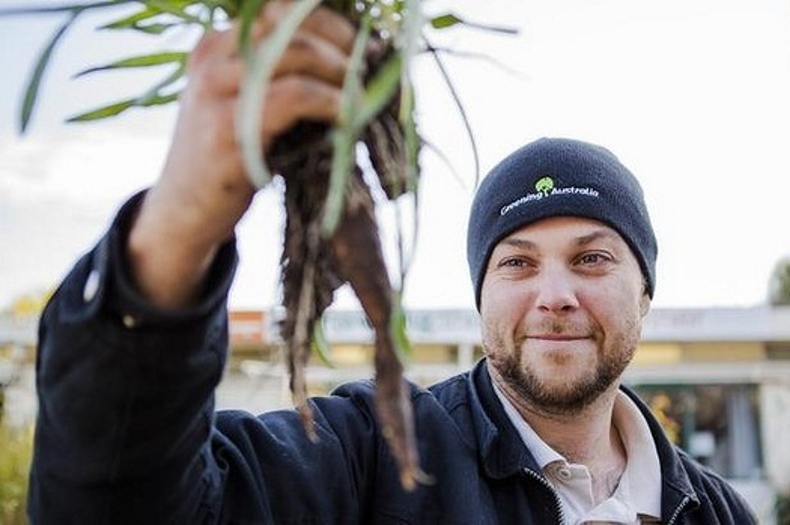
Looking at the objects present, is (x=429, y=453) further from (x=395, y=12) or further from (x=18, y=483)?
(x=18, y=483)

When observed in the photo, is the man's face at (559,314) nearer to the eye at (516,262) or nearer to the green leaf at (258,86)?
the eye at (516,262)

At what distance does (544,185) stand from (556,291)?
26cm

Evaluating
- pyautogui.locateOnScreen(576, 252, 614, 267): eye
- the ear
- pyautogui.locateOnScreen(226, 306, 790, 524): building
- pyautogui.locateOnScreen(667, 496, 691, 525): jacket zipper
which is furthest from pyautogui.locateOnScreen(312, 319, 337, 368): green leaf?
pyautogui.locateOnScreen(226, 306, 790, 524): building

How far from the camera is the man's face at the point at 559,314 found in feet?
6.66

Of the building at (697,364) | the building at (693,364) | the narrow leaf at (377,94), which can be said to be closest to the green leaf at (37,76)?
the narrow leaf at (377,94)

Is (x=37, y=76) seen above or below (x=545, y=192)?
above

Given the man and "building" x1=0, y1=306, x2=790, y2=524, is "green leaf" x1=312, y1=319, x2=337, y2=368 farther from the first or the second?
"building" x1=0, y1=306, x2=790, y2=524

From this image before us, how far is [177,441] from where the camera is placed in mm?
1179

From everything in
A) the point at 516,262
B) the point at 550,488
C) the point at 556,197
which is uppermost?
the point at 556,197

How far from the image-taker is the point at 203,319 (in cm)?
112

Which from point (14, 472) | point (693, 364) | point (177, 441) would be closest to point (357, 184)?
point (177, 441)

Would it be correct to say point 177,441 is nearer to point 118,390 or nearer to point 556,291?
point 118,390

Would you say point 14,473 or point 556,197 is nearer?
point 556,197

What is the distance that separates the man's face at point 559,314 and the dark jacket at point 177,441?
31cm
